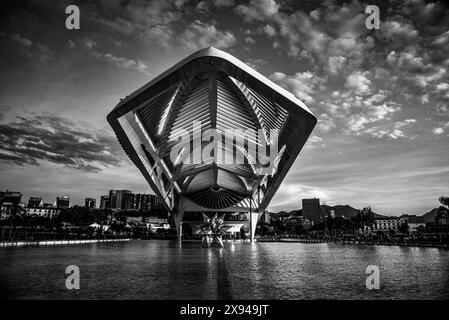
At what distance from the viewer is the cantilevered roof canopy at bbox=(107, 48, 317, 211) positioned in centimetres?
2153

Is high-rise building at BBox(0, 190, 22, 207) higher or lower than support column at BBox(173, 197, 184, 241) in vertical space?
higher

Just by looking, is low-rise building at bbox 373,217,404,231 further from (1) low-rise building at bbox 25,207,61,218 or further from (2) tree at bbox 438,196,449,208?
(1) low-rise building at bbox 25,207,61,218

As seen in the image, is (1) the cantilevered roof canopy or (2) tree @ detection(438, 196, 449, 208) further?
(2) tree @ detection(438, 196, 449, 208)

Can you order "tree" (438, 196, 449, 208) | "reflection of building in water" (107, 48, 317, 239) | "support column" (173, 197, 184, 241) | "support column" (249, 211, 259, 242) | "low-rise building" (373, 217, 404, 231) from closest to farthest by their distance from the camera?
1. "reflection of building in water" (107, 48, 317, 239)
2. "tree" (438, 196, 449, 208)
3. "support column" (249, 211, 259, 242)
4. "support column" (173, 197, 184, 241)
5. "low-rise building" (373, 217, 404, 231)

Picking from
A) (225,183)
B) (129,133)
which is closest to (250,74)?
(129,133)

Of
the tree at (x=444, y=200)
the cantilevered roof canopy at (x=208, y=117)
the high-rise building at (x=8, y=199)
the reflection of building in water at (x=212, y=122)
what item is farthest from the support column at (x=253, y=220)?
the high-rise building at (x=8, y=199)

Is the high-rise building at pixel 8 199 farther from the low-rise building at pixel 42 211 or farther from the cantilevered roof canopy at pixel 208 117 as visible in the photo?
the cantilevered roof canopy at pixel 208 117

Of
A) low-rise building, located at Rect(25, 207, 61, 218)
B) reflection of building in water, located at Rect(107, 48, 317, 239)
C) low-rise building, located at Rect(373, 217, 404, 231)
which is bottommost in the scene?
low-rise building, located at Rect(373, 217, 404, 231)

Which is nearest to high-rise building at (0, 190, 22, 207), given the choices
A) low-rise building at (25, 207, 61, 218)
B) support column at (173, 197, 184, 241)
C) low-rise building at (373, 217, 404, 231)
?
low-rise building at (25, 207, 61, 218)

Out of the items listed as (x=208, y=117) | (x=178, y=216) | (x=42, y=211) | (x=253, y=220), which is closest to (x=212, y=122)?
(x=208, y=117)

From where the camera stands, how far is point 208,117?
3425 centimetres

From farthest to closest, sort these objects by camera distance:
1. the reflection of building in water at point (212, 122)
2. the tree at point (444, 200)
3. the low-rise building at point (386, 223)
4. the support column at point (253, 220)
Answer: the low-rise building at point (386, 223)
the support column at point (253, 220)
the tree at point (444, 200)
the reflection of building in water at point (212, 122)

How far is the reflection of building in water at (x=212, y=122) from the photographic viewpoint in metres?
21.7
